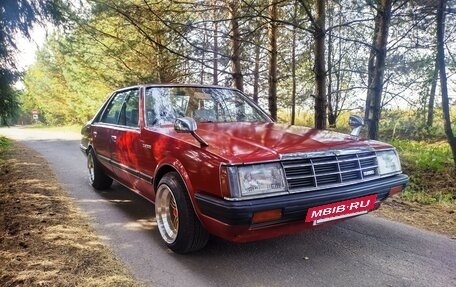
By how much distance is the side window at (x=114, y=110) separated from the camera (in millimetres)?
4914

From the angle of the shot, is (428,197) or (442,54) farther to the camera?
(442,54)

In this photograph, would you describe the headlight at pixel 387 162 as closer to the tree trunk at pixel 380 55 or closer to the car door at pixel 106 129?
the tree trunk at pixel 380 55

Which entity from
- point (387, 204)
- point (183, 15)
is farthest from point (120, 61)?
point (387, 204)

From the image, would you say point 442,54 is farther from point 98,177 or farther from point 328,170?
point 98,177

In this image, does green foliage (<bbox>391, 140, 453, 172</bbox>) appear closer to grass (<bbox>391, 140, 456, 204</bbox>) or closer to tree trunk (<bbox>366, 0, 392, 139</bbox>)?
grass (<bbox>391, 140, 456, 204</bbox>)

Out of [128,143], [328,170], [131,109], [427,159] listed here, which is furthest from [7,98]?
[427,159]

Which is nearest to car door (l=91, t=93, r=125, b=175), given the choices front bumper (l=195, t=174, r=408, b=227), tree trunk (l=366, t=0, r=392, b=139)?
front bumper (l=195, t=174, r=408, b=227)

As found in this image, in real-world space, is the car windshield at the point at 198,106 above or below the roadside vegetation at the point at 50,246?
above

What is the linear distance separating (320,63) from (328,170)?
4.14m

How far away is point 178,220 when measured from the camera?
310 centimetres

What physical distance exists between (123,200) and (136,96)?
1569 millimetres

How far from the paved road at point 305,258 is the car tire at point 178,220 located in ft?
0.40

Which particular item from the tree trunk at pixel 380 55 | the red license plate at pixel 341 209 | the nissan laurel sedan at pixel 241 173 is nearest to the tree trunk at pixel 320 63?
the tree trunk at pixel 380 55

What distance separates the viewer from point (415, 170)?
7148 millimetres
